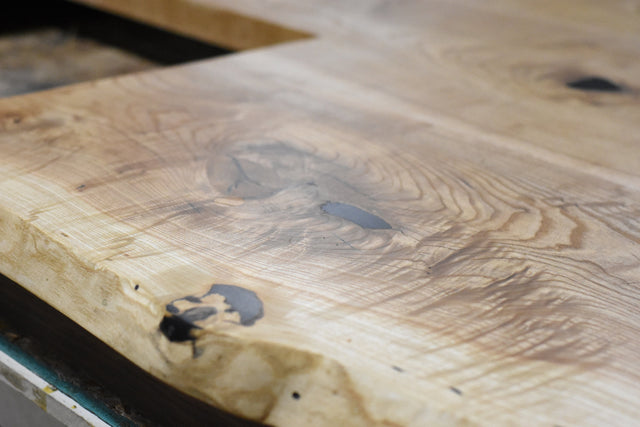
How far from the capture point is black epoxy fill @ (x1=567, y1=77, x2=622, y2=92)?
0.67m

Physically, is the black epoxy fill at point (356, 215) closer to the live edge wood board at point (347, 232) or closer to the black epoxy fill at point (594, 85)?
the live edge wood board at point (347, 232)

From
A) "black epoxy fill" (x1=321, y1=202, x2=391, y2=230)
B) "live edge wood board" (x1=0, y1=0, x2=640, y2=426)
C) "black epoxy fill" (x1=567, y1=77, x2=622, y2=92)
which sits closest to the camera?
"live edge wood board" (x1=0, y1=0, x2=640, y2=426)

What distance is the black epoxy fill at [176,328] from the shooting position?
297 mm

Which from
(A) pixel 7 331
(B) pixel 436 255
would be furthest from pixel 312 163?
(A) pixel 7 331

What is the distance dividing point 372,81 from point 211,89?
0.16m

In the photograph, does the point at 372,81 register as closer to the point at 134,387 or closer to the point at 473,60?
the point at 473,60

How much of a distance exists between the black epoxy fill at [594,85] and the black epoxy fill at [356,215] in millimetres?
373

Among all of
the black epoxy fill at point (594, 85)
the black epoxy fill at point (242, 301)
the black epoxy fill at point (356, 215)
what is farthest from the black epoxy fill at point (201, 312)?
the black epoxy fill at point (594, 85)

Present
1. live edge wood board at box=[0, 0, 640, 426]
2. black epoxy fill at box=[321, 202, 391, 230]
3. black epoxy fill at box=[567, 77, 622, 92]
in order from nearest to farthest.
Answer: live edge wood board at box=[0, 0, 640, 426], black epoxy fill at box=[321, 202, 391, 230], black epoxy fill at box=[567, 77, 622, 92]

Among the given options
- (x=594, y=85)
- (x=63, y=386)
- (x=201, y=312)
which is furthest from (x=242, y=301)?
(x=594, y=85)

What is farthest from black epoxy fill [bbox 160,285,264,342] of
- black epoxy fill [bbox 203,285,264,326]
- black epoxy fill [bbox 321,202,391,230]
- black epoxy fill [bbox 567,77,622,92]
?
black epoxy fill [bbox 567,77,622,92]

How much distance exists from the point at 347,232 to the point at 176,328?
5.1 inches

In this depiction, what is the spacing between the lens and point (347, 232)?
39 centimetres

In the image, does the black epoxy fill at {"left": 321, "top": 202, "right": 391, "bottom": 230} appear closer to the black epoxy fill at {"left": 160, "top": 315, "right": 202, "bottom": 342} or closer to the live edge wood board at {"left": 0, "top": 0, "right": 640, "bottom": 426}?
the live edge wood board at {"left": 0, "top": 0, "right": 640, "bottom": 426}
